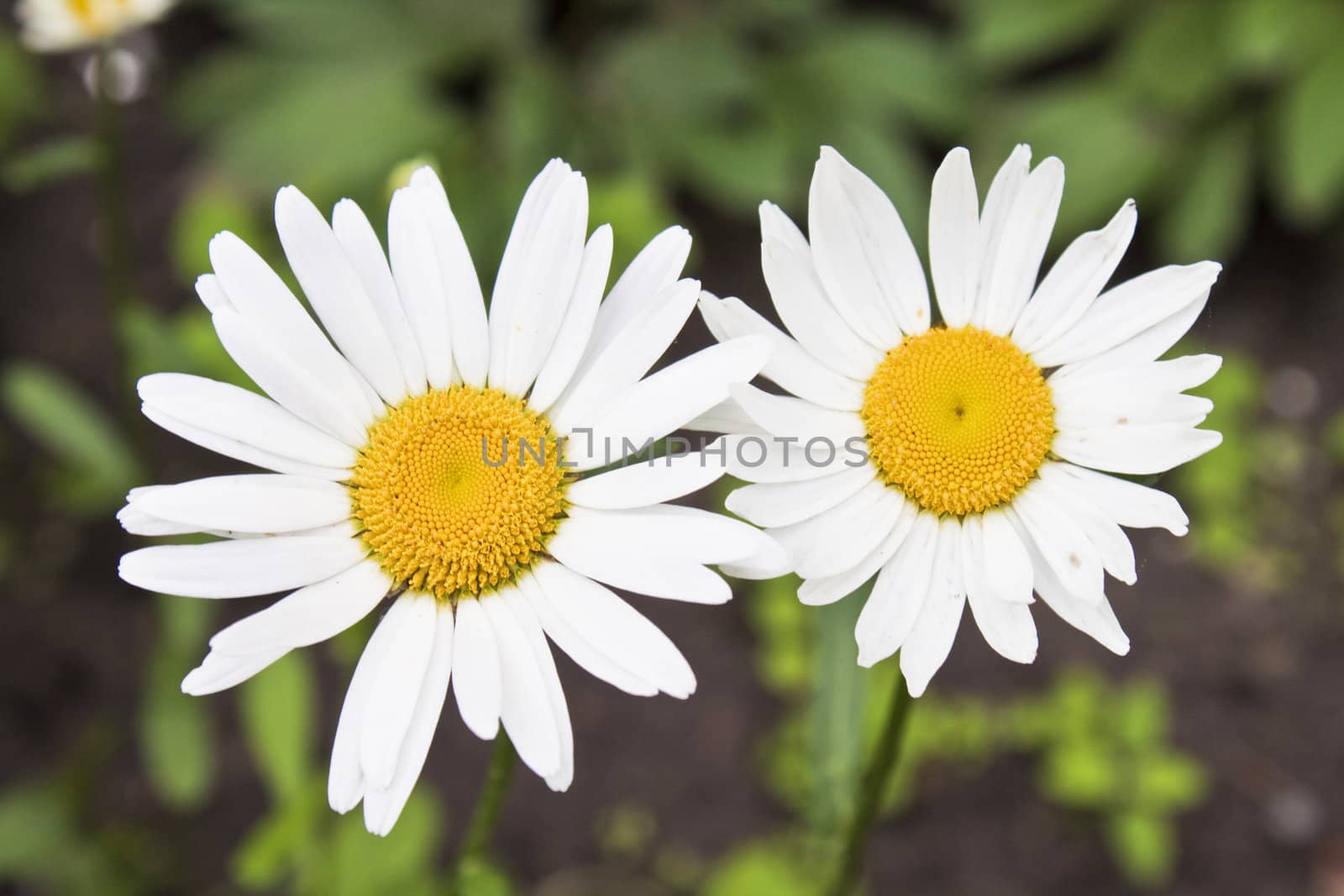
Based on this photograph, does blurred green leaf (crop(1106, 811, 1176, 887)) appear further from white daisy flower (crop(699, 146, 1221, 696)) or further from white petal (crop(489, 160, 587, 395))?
white petal (crop(489, 160, 587, 395))

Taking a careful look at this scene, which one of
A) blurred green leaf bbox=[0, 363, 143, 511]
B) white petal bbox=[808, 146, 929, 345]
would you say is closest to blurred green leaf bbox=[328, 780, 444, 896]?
blurred green leaf bbox=[0, 363, 143, 511]

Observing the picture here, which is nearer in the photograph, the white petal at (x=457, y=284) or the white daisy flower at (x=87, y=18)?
the white petal at (x=457, y=284)

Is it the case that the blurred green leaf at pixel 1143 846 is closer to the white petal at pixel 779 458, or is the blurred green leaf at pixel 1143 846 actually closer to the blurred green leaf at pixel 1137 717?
the blurred green leaf at pixel 1137 717

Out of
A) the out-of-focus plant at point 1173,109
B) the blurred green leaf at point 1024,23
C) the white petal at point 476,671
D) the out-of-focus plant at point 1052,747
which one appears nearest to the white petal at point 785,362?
the white petal at point 476,671

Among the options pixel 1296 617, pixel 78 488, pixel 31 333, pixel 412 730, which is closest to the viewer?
pixel 412 730

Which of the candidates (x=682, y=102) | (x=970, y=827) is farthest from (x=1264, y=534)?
(x=682, y=102)

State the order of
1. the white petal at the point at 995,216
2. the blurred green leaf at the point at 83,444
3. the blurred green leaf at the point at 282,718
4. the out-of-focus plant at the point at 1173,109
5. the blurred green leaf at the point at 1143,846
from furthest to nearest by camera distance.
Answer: the out-of-focus plant at the point at 1173,109
the blurred green leaf at the point at 1143,846
the blurred green leaf at the point at 83,444
the blurred green leaf at the point at 282,718
the white petal at the point at 995,216

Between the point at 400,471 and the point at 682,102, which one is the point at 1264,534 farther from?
the point at 400,471
